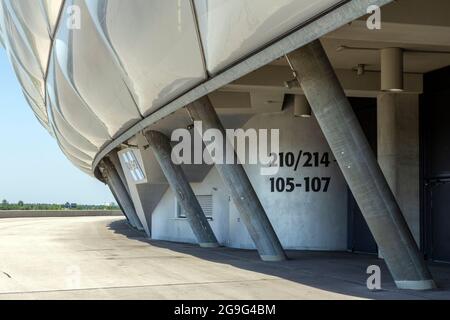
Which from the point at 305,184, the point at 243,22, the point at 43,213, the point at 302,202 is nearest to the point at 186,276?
the point at 243,22

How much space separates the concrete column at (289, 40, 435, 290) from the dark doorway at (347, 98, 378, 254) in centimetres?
768

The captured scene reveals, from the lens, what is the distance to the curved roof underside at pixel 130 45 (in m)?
9.73

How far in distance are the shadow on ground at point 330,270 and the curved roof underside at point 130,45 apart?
410 cm

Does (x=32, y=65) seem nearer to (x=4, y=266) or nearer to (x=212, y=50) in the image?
(x=4, y=266)

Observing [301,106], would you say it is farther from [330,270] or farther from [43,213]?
[43,213]

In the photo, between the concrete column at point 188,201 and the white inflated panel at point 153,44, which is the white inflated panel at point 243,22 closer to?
the white inflated panel at point 153,44

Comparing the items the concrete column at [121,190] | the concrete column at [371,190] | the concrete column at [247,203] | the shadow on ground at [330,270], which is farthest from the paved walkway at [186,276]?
the concrete column at [121,190]

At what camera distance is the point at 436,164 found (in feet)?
51.0

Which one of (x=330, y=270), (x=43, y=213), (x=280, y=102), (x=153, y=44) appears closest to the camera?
(x=330, y=270)

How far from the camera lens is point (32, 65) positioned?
85.8ft

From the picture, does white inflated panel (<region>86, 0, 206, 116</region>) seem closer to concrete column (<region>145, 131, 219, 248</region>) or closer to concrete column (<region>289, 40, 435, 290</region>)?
concrete column (<region>289, 40, 435, 290</region>)

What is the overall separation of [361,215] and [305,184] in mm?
2066

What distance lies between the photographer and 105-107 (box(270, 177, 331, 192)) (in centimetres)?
1920
